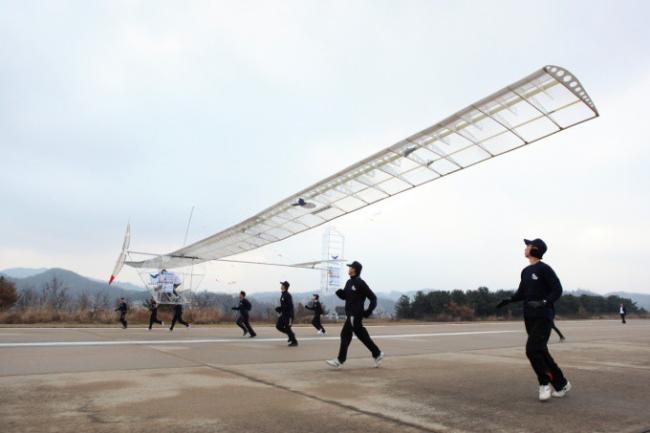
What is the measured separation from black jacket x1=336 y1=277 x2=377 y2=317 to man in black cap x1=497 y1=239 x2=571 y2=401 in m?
2.63

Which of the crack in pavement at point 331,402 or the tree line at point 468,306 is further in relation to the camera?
the tree line at point 468,306

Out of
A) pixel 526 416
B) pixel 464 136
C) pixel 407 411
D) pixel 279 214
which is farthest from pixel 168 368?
pixel 279 214

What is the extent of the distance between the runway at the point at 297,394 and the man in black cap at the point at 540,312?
0.28 metres

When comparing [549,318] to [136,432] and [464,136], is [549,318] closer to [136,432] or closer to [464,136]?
[136,432]

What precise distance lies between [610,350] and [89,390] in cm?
1227

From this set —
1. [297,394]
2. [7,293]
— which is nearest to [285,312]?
[297,394]

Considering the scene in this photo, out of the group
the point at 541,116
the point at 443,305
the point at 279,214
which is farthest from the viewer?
the point at 443,305

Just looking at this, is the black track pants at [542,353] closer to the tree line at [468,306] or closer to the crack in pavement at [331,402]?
the crack in pavement at [331,402]

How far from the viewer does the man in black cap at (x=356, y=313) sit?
7.82 meters

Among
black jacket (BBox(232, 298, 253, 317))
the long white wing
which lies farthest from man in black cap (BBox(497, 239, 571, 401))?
black jacket (BBox(232, 298, 253, 317))

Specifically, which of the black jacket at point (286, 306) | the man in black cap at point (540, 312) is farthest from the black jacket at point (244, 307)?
the man in black cap at point (540, 312)

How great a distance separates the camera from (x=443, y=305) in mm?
46562

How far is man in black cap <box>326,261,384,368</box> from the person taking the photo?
7820mm

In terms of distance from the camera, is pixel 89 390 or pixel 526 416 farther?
pixel 89 390
